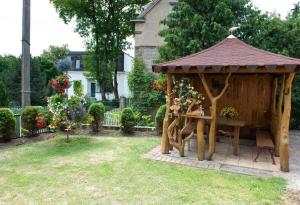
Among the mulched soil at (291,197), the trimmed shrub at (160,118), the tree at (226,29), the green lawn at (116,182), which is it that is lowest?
the mulched soil at (291,197)

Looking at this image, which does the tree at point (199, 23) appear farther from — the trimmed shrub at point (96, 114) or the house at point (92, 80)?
the house at point (92, 80)

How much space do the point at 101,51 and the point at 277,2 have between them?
602 inches

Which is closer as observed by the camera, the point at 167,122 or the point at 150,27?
the point at 167,122

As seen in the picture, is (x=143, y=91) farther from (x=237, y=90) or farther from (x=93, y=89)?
(x=93, y=89)

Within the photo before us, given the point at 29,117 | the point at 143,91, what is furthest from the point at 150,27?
the point at 29,117

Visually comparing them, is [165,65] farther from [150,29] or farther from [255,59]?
[150,29]

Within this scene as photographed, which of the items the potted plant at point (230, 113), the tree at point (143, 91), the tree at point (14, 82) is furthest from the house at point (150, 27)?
the tree at point (14, 82)

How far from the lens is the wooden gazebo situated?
583 cm

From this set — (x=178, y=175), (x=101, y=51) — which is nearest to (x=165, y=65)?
(x=178, y=175)

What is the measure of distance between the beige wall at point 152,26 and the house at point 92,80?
1130cm

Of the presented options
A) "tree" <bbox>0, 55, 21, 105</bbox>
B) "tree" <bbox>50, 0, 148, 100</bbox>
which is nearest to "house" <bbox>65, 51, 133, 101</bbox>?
"tree" <bbox>50, 0, 148, 100</bbox>

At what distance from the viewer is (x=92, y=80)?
26906mm

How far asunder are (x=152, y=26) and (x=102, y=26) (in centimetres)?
864

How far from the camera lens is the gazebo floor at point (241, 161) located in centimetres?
557
